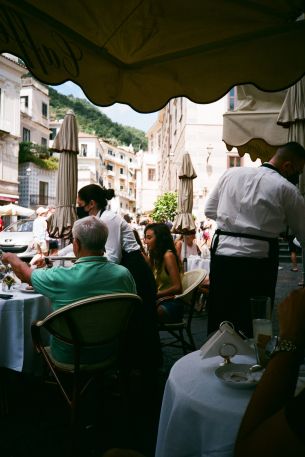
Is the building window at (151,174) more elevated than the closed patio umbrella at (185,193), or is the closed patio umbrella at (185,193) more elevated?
the building window at (151,174)

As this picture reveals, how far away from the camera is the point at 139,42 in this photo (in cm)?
303

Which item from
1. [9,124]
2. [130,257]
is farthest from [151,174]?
[130,257]

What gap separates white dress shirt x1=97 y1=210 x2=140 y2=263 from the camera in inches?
141

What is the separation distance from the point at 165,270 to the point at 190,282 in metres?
0.37

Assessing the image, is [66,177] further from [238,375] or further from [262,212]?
[238,375]

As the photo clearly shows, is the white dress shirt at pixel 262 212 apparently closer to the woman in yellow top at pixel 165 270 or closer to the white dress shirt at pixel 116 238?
the white dress shirt at pixel 116 238

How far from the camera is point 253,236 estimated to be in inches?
104

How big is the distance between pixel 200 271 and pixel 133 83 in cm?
223

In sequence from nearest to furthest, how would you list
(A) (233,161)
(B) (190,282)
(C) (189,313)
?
(C) (189,313) < (B) (190,282) < (A) (233,161)

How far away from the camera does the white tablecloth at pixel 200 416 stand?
1.24 metres

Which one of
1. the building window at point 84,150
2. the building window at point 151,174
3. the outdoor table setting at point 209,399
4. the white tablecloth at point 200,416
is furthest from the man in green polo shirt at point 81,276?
the building window at point 151,174

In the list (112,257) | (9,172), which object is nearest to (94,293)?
(112,257)

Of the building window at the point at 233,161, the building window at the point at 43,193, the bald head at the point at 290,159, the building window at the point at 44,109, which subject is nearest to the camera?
the bald head at the point at 290,159

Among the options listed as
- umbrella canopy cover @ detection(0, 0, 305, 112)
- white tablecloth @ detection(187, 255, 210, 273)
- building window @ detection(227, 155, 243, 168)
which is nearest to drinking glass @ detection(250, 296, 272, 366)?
umbrella canopy cover @ detection(0, 0, 305, 112)
